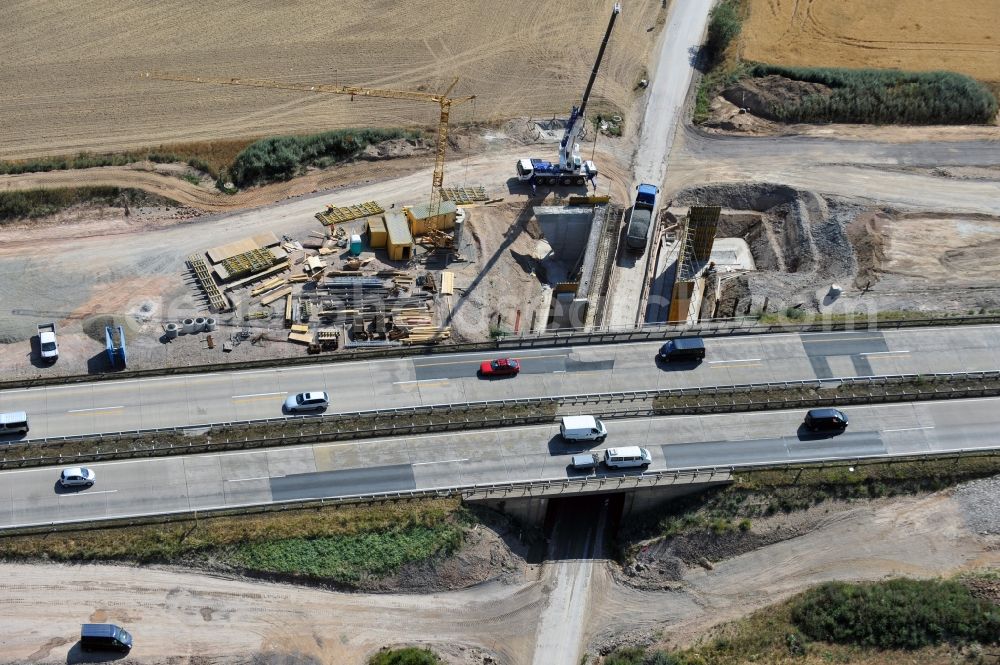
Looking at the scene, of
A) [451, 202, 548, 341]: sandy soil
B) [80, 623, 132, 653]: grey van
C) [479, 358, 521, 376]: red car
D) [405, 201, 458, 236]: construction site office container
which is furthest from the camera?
[405, 201, 458, 236]: construction site office container

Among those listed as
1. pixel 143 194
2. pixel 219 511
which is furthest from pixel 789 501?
pixel 143 194

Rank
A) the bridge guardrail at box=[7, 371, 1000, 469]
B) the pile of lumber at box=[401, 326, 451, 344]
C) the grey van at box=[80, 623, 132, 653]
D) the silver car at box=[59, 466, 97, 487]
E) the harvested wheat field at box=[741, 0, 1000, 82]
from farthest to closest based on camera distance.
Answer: the harvested wheat field at box=[741, 0, 1000, 82], the pile of lumber at box=[401, 326, 451, 344], the bridge guardrail at box=[7, 371, 1000, 469], the silver car at box=[59, 466, 97, 487], the grey van at box=[80, 623, 132, 653]

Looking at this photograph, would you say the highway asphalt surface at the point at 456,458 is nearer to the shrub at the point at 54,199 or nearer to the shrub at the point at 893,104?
the shrub at the point at 54,199

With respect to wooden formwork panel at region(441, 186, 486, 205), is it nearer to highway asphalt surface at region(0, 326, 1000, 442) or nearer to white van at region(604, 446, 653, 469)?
highway asphalt surface at region(0, 326, 1000, 442)

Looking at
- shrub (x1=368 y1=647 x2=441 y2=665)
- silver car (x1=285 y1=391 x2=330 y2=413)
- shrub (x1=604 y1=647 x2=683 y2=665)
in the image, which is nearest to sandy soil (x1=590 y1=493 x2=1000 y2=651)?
shrub (x1=604 y1=647 x2=683 y2=665)

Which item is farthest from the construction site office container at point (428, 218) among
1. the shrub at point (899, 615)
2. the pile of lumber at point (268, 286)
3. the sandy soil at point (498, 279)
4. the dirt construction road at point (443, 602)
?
the shrub at point (899, 615)

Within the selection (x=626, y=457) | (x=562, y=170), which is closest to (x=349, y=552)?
(x=626, y=457)
